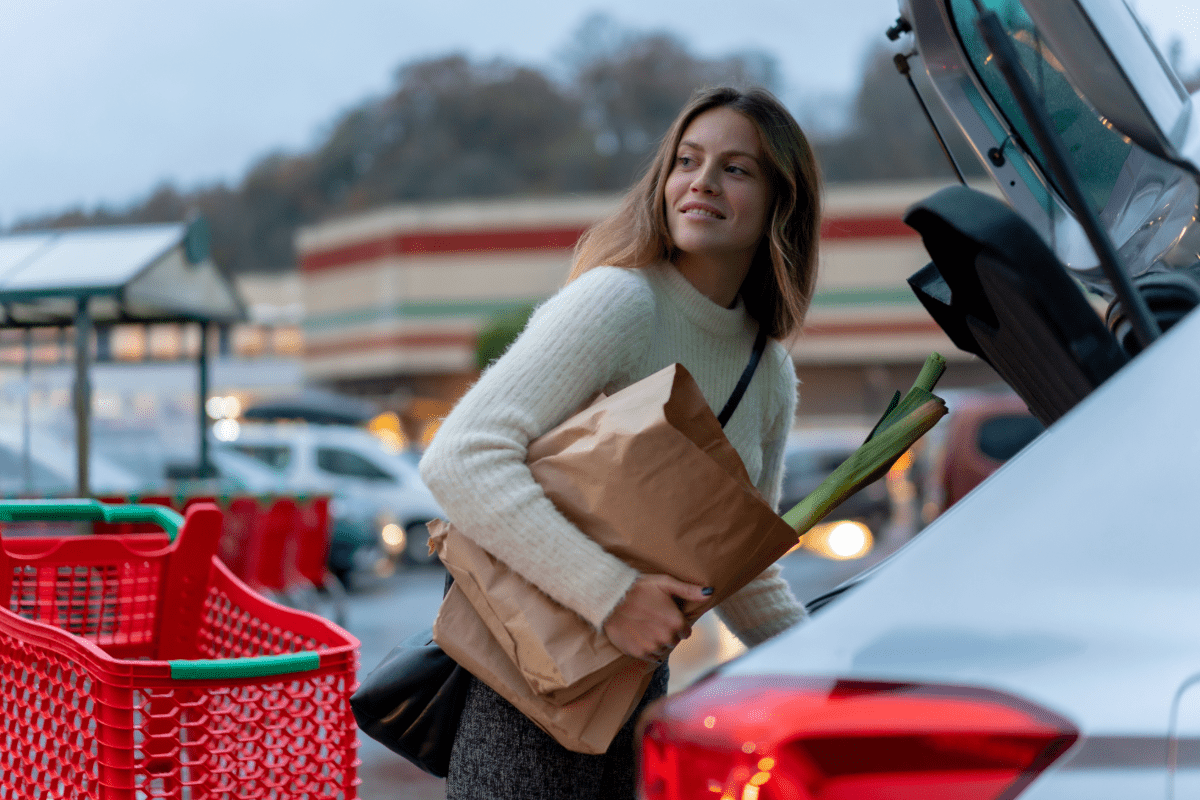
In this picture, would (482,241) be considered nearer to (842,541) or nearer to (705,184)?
(842,541)

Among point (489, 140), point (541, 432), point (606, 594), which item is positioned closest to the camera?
point (606, 594)

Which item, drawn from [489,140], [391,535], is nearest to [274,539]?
[391,535]

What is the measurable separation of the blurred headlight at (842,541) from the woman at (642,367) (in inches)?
505

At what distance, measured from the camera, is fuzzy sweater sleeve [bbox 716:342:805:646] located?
213 cm

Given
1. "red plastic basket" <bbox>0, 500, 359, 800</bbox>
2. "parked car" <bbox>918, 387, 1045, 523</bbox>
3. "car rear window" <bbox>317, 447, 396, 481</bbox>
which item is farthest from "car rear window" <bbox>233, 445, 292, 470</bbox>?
"red plastic basket" <bbox>0, 500, 359, 800</bbox>

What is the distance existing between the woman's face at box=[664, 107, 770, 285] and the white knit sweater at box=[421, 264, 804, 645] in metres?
0.07

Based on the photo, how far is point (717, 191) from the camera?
6.42 ft

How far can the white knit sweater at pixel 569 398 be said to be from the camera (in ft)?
5.37

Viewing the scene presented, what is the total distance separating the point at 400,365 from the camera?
34219 mm

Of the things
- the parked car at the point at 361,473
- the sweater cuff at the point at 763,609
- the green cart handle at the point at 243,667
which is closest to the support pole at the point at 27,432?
the parked car at the point at 361,473

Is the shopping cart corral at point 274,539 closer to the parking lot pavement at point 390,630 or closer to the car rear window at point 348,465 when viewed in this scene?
the parking lot pavement at point 390,630

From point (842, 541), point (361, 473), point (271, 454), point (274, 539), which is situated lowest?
point (842, 541)

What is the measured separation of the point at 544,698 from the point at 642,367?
0.51 metres

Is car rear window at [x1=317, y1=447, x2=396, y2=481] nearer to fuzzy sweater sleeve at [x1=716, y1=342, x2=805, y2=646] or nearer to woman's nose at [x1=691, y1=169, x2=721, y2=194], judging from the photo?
fuzzy sweater sleeve at [x1=716, y1=342, x2=805, y2=646]
